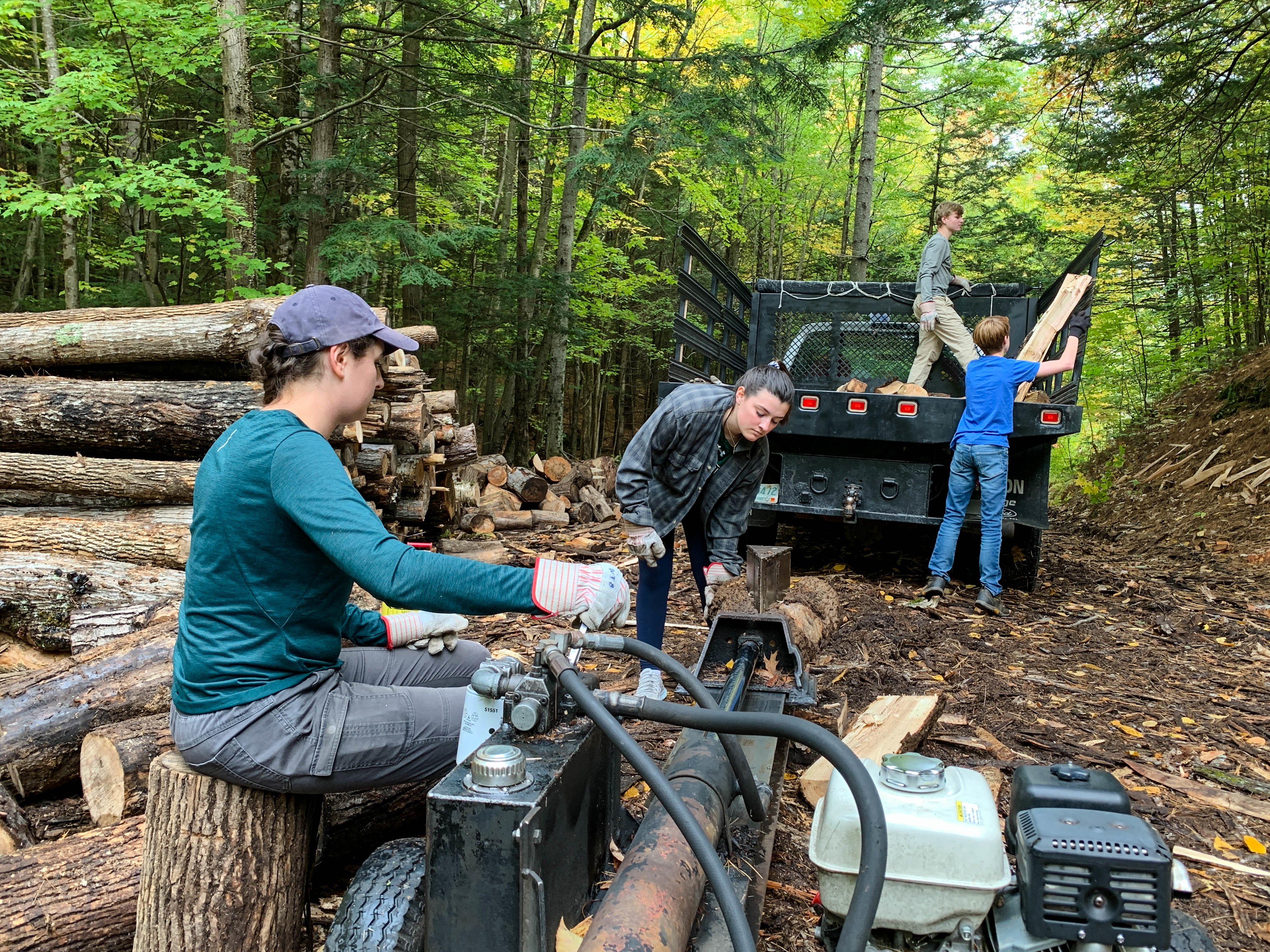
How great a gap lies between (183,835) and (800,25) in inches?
639

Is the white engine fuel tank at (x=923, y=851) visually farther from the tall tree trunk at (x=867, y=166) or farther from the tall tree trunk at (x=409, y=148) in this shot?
the tall tree trunk at (x=867, y=166)

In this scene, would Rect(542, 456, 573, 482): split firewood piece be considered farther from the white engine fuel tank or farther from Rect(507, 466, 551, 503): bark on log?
the white engine fuel tank

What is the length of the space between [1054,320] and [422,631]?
5638 millimetres

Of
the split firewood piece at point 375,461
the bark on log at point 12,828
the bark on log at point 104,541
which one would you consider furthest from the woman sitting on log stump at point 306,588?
the split firewood piece at point 375,461

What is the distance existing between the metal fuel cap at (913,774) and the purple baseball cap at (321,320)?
1.52 metres

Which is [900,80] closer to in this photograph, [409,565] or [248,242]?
[248,242]

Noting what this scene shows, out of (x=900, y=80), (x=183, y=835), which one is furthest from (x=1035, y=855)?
(x=900, y=80)

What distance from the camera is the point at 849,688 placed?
4.23 meters

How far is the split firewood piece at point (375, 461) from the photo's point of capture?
21.8 ft

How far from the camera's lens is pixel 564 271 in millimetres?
13531

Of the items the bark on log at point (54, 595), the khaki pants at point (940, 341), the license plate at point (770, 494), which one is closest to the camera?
the bark on log at point (54, 595)

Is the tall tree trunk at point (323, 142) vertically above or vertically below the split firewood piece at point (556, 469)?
above

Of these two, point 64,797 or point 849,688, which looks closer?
point 64,797

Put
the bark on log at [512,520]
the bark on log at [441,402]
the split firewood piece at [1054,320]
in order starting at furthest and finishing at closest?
the bark on log at [512,520], the bark on log at [441,402], the split firewood piece at [1054,320]
